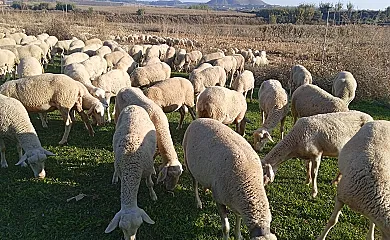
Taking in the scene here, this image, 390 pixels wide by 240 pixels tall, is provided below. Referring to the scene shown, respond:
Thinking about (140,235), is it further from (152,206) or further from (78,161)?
(78,161)

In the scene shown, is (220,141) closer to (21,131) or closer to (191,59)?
(21,131)

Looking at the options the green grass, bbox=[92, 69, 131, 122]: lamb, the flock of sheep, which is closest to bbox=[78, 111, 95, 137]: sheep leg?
the flock of sheep

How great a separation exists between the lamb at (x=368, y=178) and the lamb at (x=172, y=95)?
5106mm

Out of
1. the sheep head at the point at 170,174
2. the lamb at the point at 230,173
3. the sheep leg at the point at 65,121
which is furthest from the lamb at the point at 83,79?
the lamb at the point at 230,173

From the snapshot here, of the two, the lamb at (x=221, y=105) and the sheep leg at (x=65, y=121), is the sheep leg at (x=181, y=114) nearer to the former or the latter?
the lamb at (x=221, y=105)

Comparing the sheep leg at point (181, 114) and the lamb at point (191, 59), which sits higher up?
the lamb at point (191, 59)

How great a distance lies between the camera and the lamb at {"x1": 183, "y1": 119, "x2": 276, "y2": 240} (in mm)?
4371

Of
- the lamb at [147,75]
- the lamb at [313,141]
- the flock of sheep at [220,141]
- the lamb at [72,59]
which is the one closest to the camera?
the flock of sheep at [220,141]

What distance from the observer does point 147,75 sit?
12625 millimetres

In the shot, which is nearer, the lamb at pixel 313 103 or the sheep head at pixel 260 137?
the sheep head at pixel 260 137

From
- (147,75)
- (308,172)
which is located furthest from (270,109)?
(147,75)

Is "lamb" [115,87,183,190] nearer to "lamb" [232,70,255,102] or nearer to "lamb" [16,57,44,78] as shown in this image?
"lamb" [232,70,255,102]

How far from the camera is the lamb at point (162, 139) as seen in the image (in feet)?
20.0

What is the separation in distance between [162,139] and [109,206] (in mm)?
1537
